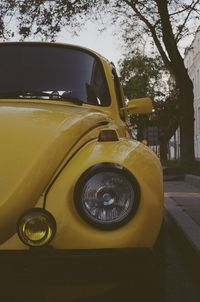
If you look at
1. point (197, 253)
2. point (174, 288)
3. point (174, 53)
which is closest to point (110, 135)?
point (174, 288)

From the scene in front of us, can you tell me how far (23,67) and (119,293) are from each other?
88.1 inches

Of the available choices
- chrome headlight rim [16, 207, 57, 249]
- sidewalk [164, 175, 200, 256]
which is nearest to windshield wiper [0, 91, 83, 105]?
chrome headlight rim [16, 207, 57, 249]

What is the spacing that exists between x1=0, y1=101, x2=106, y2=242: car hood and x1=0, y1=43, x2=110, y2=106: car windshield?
73 centimetres

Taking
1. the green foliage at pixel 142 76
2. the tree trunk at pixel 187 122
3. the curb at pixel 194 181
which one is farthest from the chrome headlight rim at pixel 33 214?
the green foliage at pixel 142 76

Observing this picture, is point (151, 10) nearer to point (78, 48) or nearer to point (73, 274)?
point (78, 48)

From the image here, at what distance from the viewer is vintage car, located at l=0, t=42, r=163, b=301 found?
2.70 meters

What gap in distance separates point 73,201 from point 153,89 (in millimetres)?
50078

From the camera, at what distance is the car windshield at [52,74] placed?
4.33 meters

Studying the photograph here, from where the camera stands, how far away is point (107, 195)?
2887 mm

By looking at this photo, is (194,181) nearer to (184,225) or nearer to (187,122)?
(184,225)

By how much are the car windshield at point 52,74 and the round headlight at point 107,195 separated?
1404mm

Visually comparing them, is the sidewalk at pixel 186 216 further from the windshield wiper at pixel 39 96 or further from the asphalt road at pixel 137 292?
the windshield wiper at pixel 39 96

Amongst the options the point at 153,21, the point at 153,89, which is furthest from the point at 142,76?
the point at 153,21

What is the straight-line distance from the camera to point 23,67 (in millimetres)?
4527
